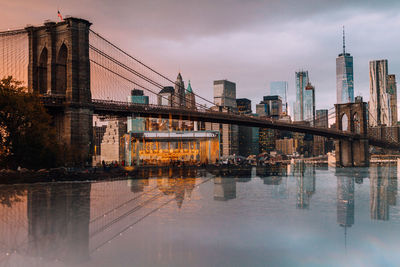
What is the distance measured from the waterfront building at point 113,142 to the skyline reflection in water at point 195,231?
15797cm

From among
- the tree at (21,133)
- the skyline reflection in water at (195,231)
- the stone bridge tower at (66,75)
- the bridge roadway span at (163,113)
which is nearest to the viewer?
the skyline reflection in water at (195,231)

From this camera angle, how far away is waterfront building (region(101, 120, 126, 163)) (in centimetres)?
18512

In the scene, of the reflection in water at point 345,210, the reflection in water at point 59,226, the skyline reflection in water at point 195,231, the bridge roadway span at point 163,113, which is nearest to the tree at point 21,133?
the bridge roadway span at point 163,113

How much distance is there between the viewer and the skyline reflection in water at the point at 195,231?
44.9 feet

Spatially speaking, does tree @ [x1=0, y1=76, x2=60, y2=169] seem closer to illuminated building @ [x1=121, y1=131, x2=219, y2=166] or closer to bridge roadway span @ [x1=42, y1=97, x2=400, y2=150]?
bridge roadway span @ [x1=42, y1=97, x2=400, y2=150]

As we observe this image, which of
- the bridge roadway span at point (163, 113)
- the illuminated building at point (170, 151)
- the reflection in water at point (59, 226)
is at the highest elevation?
the bridge roadway span at point (163, 113)

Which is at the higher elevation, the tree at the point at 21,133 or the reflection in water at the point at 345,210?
the tree at the point at 21,133

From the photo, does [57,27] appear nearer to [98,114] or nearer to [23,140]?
[98,114]

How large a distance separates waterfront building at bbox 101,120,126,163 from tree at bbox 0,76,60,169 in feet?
453

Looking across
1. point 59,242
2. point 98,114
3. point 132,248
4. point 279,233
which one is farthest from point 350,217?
point 98,114

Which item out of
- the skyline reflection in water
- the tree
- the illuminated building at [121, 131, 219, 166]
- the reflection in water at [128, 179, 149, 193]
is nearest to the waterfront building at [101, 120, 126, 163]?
the illuminated building at [121, 131, 219, 166]

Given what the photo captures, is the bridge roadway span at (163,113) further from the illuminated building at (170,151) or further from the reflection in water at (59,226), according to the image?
the reflection in water at (59,226)

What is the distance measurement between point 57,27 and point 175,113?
850 inches

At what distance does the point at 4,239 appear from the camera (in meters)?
15.9
